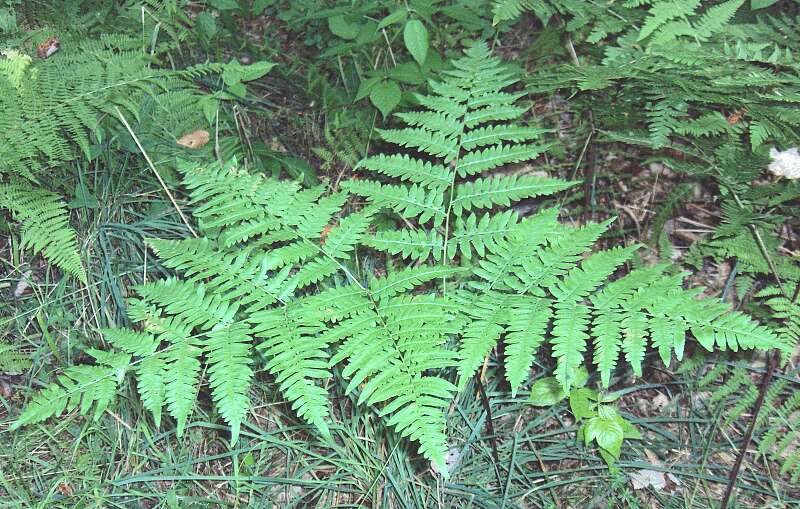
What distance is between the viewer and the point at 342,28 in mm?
3500

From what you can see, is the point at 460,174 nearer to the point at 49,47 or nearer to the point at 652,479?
the point at 652,479

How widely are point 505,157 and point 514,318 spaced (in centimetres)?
79

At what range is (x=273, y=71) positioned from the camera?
4008 mm

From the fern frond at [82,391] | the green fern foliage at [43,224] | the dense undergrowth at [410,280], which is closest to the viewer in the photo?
the fern frond at [82,391]

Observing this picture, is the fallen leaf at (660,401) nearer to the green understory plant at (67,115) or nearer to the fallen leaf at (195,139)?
the green understory plant at (67,115)

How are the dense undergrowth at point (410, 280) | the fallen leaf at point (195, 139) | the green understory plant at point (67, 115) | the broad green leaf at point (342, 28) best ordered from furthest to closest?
the broad green leaf at point (342, 28), the fallen leaf at point (195, 139), the green understory plant at point (67, 115), the dense undergrowth at point (410, 280)

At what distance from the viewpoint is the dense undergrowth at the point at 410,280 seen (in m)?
2.04

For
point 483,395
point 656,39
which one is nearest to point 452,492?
point 483,395

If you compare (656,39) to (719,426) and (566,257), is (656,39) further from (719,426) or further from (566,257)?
(719,426)

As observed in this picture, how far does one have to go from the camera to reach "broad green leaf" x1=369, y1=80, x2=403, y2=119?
3.21 m

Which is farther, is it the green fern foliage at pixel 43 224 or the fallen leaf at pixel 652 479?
the green fern foliage at pixel 43 224

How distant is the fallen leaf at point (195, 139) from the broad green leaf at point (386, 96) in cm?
97

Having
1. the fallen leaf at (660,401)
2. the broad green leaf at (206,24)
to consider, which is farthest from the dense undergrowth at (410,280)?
the broad green leaf at (206,24)

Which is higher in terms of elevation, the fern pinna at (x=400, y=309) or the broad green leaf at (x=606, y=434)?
the fern pinna at (x=400, y=309)
